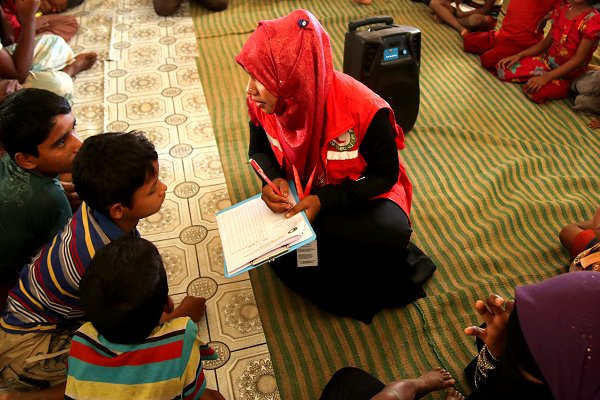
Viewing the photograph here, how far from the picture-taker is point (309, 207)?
4.48 ft

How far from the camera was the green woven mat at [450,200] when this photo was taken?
1466 mm

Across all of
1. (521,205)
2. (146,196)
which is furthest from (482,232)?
(146,196)

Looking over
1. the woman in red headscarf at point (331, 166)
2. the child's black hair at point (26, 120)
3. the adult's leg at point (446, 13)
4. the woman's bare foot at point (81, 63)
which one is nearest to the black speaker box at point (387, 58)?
the woman in red headscarf at point (331, 166)

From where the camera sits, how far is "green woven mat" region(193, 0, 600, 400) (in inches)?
57.7

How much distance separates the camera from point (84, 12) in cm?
320

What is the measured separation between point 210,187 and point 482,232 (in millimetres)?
1116

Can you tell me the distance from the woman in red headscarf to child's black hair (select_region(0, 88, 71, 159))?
1.74 ft

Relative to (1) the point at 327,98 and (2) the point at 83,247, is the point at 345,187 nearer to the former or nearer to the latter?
(1) the point at 327,98

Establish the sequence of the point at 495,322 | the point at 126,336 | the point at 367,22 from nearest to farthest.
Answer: the point at 126,336 → the point at 495,322 → the point at 367,22

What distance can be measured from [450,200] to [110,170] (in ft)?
4.45

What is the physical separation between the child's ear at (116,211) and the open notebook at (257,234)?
303 millimetres

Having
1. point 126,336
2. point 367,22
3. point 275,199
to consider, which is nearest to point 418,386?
point 275,199

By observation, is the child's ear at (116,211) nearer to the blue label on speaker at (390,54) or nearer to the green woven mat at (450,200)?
the green woven mat at (450,200)

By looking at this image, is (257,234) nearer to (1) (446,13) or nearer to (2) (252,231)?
(2) (252,231)
